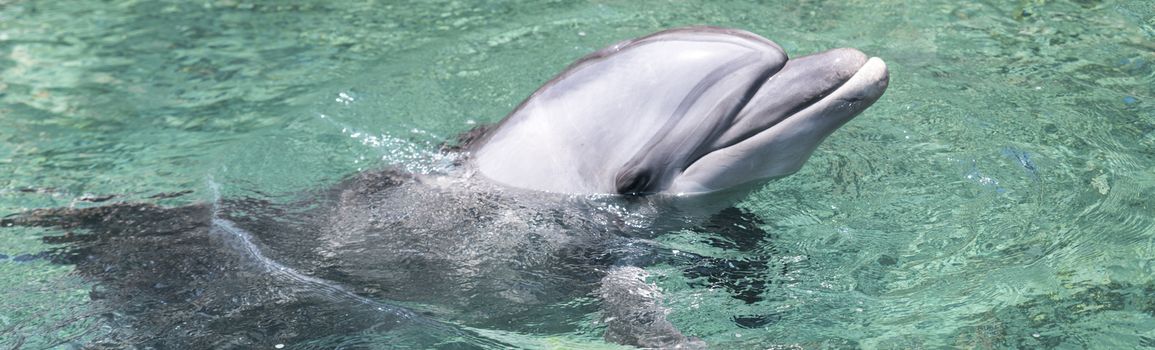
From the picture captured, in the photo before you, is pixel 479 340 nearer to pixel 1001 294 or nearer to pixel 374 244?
pixel 374 244

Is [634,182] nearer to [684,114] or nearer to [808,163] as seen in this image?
[684,114]

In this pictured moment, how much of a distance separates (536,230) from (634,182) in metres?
0.53

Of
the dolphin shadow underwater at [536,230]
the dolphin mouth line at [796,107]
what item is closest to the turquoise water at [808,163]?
the dolphin shadow underwater at [536,230]

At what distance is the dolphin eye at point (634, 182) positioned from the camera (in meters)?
5.00

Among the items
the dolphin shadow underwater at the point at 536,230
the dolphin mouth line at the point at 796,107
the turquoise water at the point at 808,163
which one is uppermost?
the dolphin mouth line at the point at 796,107

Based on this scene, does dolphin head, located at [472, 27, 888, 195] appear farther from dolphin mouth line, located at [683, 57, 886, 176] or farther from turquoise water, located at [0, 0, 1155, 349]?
turquoise water, located at [0, 0, 1155, 349]

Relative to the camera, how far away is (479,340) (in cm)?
488

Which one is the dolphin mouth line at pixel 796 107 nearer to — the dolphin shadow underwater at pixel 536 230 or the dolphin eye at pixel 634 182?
the dolphin shadow underwater at pixel 536 230

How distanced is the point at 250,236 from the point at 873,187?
3.29m

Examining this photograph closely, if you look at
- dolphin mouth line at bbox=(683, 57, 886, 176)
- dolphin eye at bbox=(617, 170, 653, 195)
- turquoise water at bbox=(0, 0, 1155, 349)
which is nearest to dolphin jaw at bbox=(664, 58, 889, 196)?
dolphin mouth line at bbox=(683, 57, 886, 176)

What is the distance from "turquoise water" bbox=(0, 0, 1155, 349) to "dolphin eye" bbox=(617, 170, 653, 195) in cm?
29

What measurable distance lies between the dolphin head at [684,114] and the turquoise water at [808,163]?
449 millimetres

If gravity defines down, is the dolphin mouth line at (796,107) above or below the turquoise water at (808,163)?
above

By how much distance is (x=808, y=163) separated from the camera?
6.11 m
